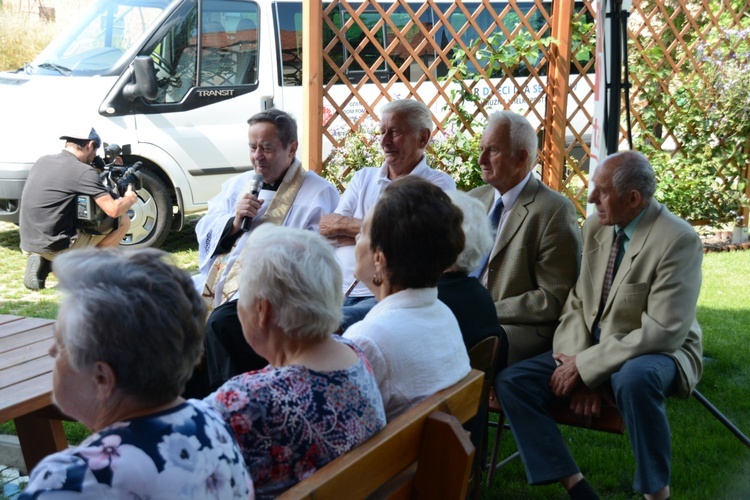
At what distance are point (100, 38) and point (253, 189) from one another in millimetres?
4696

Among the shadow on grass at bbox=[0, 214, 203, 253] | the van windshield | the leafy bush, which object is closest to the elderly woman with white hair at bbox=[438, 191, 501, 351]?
the shadow on grass at bbox=[0, 214, 203, 253]

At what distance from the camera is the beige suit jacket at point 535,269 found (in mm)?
2992

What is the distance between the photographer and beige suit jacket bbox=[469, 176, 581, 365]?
2.99 metres

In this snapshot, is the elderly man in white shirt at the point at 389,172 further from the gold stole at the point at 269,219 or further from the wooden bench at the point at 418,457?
the wooden bench at the point at 418,457

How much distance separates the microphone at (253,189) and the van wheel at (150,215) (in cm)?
384

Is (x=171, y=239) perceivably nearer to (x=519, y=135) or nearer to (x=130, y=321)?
(x=519, y=135)

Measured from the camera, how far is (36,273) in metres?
5.89

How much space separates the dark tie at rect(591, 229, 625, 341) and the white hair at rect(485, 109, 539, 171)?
1.63ft

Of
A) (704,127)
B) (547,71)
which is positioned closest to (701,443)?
(547,71)

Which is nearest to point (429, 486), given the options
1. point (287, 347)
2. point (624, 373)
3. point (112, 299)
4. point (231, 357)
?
point (287, 347)

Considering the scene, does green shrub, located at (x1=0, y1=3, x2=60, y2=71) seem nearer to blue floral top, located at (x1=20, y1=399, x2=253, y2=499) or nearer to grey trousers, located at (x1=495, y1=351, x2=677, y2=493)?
grey trousers, located at (x1=495, y1=351, x2=677, y2=493)

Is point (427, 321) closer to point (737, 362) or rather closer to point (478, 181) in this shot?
point (737, 362)

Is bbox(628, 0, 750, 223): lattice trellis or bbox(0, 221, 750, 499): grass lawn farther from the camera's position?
bbox(628, 0, 750, 223): lattice trellis

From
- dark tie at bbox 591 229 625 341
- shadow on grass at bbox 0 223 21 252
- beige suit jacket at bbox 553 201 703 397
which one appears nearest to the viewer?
beige suit jacket at bbox 553 201 703 397
